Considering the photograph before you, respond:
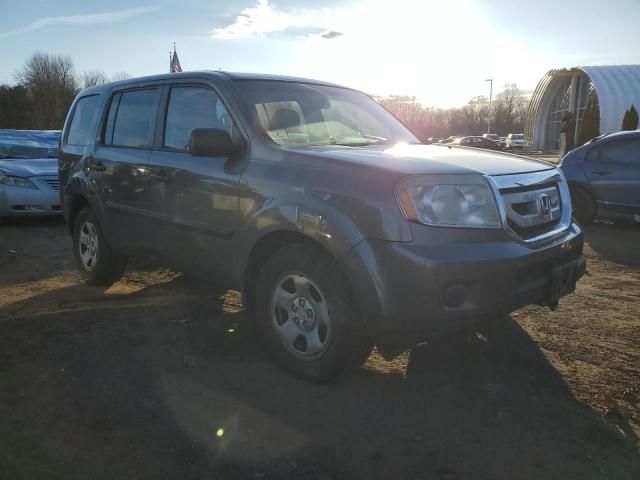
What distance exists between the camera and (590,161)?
8312mm

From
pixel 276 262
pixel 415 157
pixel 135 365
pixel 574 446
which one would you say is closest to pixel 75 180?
pixel 135 365

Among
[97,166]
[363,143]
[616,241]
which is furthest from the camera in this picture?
[616,241]

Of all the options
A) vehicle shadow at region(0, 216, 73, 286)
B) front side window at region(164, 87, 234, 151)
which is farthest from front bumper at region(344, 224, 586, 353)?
vehicle shadow at region(0, 216, 73, 286)

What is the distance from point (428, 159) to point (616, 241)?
558 cm

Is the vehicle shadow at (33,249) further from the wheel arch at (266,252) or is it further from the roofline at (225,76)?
the wheel arch at (266,252)

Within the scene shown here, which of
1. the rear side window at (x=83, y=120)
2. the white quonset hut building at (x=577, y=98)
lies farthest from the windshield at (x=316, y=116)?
the white quonset hut building at (x=577, y=98)

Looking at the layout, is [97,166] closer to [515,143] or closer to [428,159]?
[428,159]

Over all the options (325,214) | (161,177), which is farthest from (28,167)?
(325,214)

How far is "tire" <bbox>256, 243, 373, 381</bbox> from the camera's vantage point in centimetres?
281

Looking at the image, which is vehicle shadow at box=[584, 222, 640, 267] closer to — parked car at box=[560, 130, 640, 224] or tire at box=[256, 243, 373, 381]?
parked car at box=[560, 130, 640, 224]

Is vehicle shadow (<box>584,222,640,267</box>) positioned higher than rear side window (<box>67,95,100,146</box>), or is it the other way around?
rear side window (<box>67,95,100,146</box>)

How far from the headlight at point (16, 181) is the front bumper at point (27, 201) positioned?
5cm

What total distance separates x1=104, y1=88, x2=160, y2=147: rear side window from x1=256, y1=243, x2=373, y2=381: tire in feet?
5.44

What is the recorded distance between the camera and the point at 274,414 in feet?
9.05
